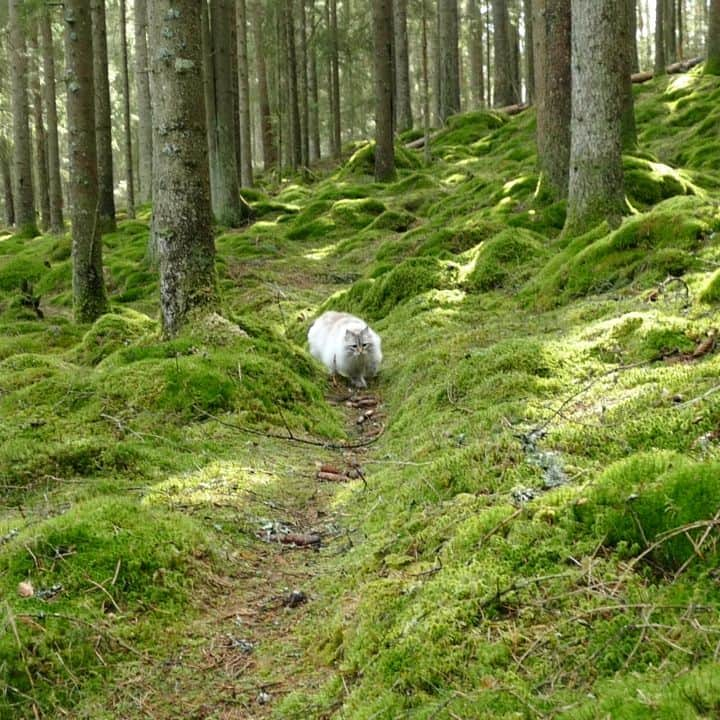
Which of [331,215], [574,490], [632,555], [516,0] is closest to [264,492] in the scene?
[574,490]

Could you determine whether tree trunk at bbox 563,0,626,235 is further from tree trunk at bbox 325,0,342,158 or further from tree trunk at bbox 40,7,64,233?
tree trunk at bbox 325,0,342,158

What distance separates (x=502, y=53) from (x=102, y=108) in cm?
1645

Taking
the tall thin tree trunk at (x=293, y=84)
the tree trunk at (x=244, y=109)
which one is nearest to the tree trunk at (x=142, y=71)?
the tree trunk at (x=244, y=109)

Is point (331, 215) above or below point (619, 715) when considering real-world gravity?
above

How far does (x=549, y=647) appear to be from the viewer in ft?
8.11

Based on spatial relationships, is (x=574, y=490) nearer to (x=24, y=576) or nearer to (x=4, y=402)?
(x=24, y=576)

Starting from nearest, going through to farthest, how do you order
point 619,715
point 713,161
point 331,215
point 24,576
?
point 619,715, point 24,576, point 713,161, point 331,215

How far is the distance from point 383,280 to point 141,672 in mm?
8222

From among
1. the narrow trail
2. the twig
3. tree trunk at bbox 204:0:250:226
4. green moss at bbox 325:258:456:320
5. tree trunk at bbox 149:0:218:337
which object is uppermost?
tree trunk at bbox 204:0:250:226

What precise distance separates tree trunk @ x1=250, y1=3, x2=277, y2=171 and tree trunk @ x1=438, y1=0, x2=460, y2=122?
6.40 m

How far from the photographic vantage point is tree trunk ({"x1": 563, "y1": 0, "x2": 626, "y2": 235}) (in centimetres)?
910

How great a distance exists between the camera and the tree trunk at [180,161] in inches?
284

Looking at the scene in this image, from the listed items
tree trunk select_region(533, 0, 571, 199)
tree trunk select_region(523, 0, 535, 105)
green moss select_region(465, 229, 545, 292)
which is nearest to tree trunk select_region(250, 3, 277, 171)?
tree trunk select_region(523, 0, 535, 105)

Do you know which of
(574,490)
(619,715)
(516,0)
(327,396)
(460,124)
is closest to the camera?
(619,715)
